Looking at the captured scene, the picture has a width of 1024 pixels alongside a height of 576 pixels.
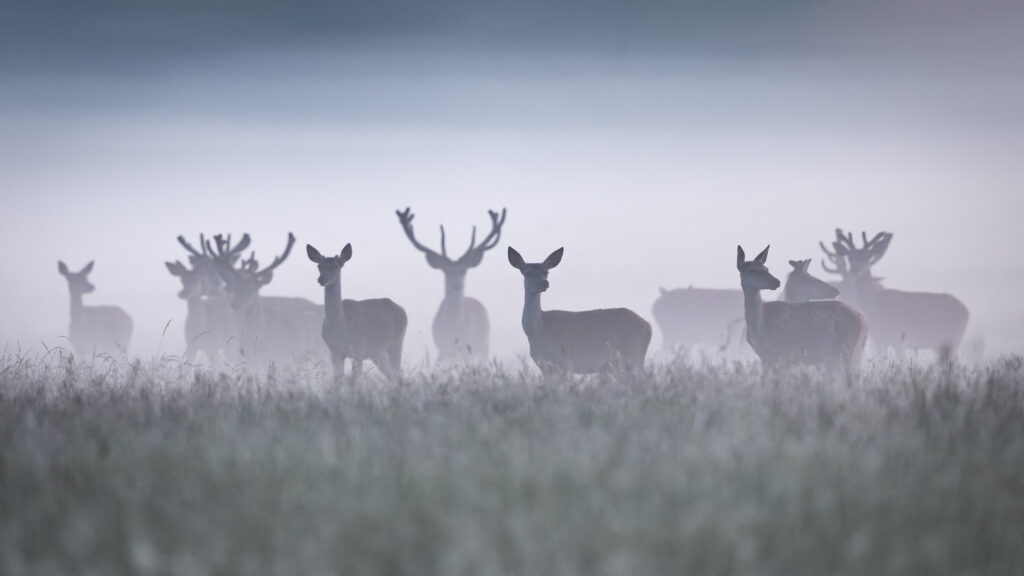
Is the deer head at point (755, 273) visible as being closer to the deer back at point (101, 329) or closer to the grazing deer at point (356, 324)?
the grazing deer at point (356, 324)

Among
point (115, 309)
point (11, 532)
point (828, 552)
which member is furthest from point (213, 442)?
point (115, 309)

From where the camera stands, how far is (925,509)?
16.1 feet

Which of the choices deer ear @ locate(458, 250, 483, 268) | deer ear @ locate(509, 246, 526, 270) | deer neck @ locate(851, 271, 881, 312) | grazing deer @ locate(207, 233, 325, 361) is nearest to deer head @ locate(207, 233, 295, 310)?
grazing deer @ locate(207, 233, 325, 361)

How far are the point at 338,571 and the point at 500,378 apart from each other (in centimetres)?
457

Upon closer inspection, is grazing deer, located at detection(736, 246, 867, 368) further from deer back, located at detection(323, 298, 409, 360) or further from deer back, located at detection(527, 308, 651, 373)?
deer back, located at detection(323, 298, 409, 360)

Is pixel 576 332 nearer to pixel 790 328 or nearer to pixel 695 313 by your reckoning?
pixel 790 328

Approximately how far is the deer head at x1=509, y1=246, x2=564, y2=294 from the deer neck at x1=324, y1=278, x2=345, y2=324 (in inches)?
104

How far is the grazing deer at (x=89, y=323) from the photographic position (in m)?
23.9

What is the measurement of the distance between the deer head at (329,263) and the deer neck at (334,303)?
84 mm

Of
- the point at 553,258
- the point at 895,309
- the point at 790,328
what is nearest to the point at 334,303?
the point at 553,258

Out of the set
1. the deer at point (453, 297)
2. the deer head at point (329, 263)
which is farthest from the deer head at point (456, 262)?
the deer head at point (329, 263)

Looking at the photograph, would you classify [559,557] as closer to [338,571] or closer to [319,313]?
[338,571]

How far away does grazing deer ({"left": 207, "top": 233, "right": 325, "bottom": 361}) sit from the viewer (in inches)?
658

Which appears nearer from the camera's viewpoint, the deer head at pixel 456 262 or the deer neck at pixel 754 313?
the deer neck at pixel 754 313
